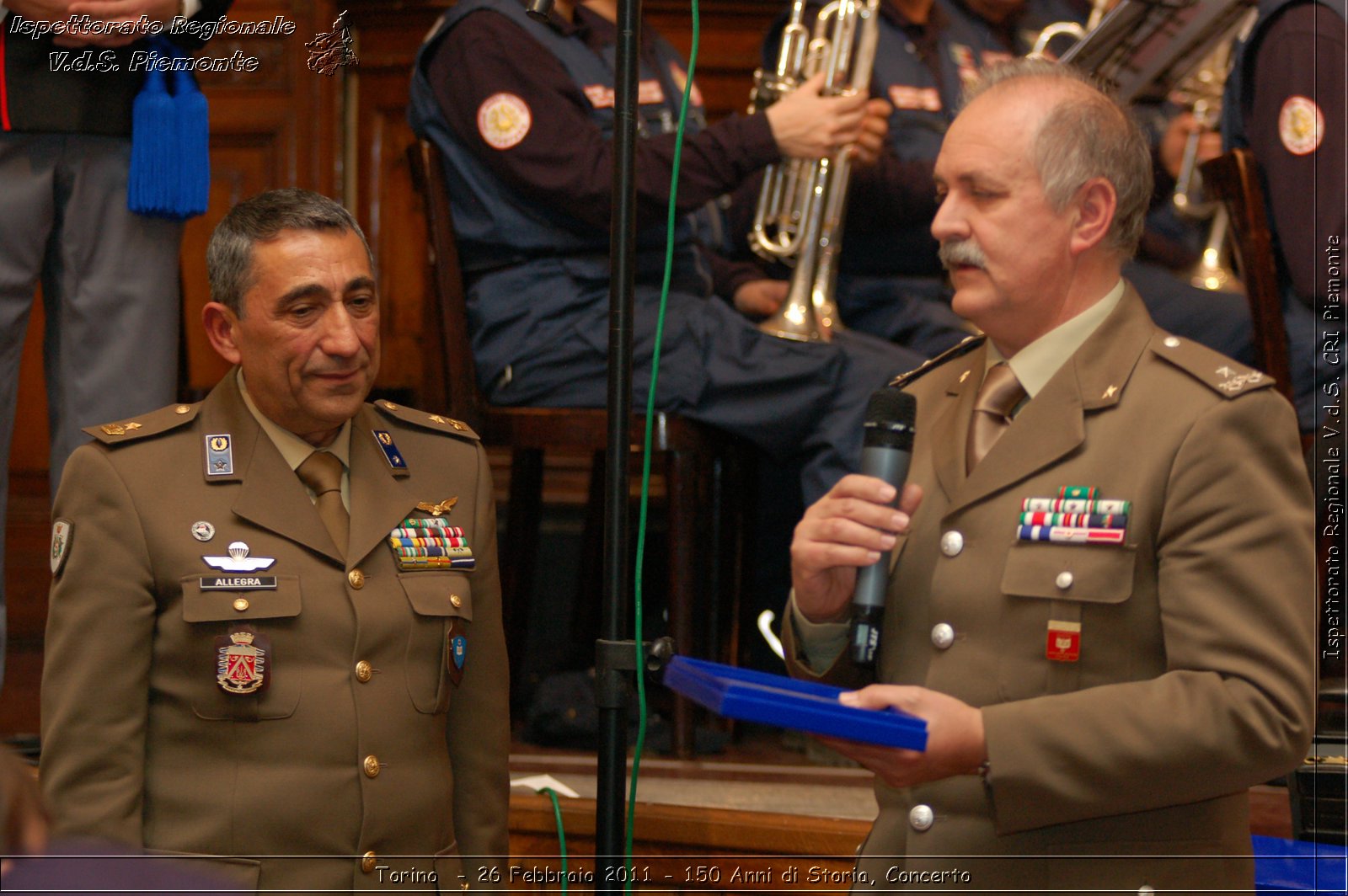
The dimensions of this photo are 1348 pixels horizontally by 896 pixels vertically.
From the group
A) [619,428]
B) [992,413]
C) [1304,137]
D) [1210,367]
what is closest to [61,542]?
[619,428]

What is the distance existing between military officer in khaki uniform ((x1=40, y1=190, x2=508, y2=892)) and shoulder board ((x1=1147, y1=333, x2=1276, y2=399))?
2.93 feet

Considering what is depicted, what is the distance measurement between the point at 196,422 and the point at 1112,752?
3.80ft

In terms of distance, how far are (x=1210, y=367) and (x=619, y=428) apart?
652mm

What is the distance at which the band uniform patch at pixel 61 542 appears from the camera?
1.70m

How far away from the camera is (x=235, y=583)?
171 centimetres

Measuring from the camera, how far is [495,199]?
9.45ft

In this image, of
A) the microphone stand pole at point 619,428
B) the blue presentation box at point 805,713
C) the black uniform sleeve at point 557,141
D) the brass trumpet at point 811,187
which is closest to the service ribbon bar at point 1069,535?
the blue presentation box at point 805,713

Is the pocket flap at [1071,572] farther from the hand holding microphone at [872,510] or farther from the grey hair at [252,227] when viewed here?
the grey hair at [252,227]

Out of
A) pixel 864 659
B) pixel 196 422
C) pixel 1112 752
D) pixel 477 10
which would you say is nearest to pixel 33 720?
pixel 196 422

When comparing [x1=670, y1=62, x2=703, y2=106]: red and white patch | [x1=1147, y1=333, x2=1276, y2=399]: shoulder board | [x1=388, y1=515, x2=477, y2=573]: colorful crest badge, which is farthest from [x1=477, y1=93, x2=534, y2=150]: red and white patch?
[x1=1147, y1=333, x2=1276, y2=399]: shoulder board

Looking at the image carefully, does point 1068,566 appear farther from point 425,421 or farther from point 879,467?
point 425,421

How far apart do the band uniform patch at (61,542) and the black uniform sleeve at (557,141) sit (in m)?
1.31

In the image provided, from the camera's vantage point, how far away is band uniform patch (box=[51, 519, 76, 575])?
1.70 m

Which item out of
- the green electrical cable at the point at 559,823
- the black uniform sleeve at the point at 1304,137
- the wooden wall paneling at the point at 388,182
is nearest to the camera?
the green electrical cable at the point at 559,823
